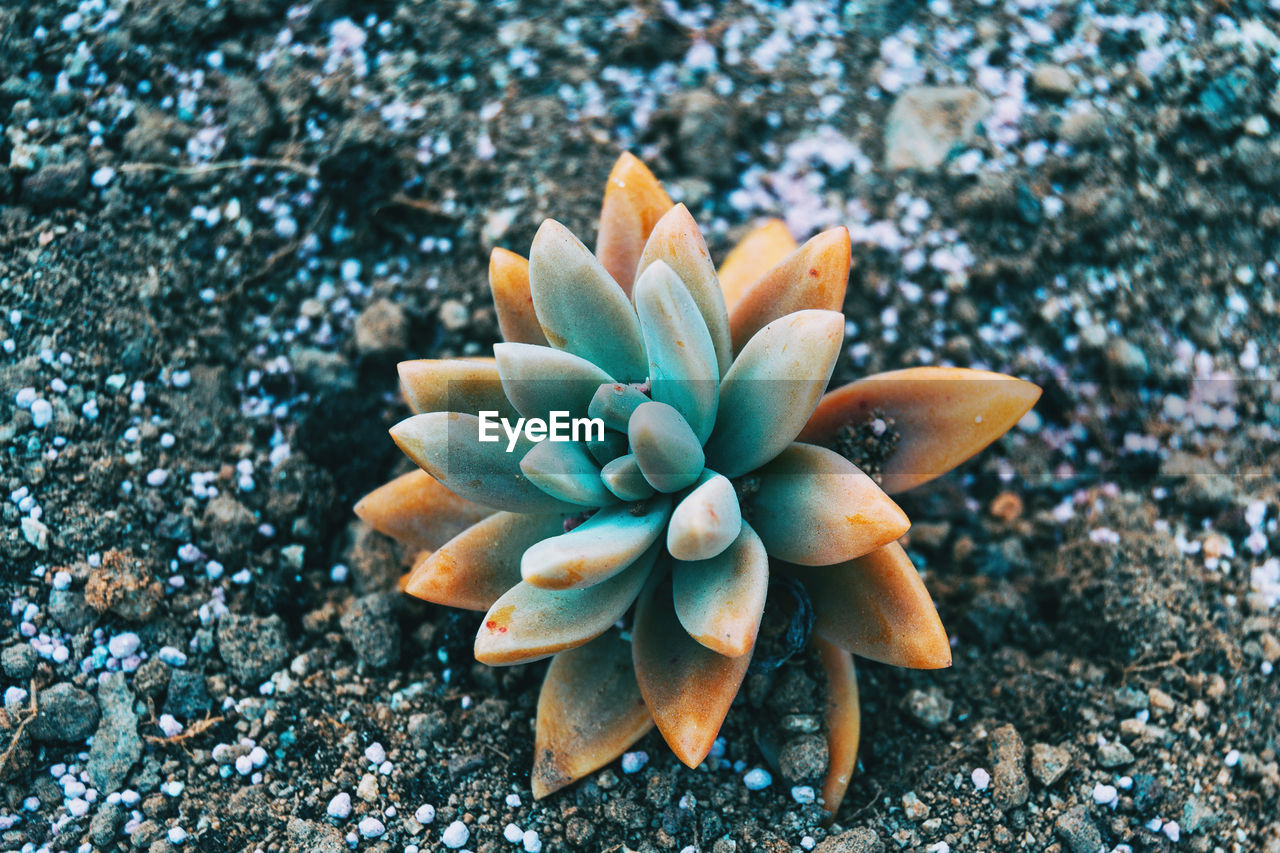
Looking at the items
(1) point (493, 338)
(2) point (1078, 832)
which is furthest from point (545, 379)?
(2) point (1078, 832)

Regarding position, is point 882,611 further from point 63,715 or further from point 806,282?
point 63,715

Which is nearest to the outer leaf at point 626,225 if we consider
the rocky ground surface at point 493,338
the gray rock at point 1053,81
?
the rocky ground surface at point 493,338

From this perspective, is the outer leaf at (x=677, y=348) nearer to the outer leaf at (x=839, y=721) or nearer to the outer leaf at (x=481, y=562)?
the outer leaf at (x=481, y=562)

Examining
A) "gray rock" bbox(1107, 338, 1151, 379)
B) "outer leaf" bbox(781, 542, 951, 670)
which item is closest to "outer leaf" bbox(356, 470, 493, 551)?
"outer leaf" bbox(781, 542, 951, 670)

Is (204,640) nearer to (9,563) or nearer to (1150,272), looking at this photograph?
(9,563)

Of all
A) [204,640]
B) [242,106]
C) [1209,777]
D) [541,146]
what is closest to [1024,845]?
[1209,777]
